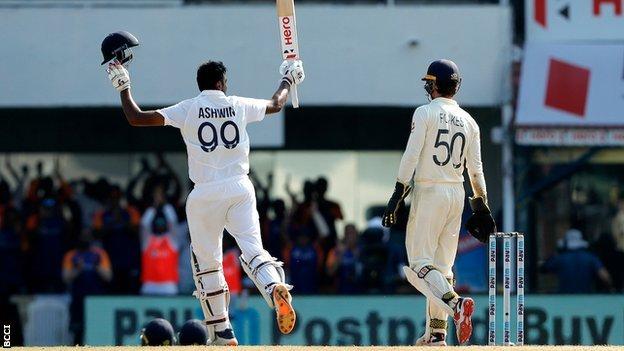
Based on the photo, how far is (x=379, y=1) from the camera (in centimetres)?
2141

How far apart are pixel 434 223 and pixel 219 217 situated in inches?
61.6

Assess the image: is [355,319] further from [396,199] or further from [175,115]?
[175,115]

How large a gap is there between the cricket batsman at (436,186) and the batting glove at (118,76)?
81.2 inches

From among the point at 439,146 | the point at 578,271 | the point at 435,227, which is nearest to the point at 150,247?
the point at 578,271

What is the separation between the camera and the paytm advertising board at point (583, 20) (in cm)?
2083

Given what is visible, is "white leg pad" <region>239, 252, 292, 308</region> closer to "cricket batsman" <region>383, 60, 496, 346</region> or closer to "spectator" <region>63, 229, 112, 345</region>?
"cricket batsman" <region>383, 60, 496, 346</region>

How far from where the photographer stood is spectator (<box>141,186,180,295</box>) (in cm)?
1955

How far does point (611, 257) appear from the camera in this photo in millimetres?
21109

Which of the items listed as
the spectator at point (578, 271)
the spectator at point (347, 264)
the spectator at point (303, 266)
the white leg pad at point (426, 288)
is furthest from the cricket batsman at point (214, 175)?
the spectator at point (578, 271)

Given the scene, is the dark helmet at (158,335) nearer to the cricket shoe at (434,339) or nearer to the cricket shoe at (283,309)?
the cricket shoe at (283,309)

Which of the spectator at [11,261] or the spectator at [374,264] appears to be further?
the spectator at [11,261]

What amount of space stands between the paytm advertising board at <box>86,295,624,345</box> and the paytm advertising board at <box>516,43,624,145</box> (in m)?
2.55

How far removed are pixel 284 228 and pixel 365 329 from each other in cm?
206

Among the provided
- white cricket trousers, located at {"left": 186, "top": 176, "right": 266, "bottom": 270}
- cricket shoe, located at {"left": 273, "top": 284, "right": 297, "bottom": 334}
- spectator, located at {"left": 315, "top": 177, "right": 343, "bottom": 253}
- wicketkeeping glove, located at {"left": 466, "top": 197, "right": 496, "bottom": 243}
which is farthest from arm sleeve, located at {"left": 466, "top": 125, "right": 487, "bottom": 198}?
spectator, located at {"left": 315, "top": 177, "right": 343, "bottom": 253}
